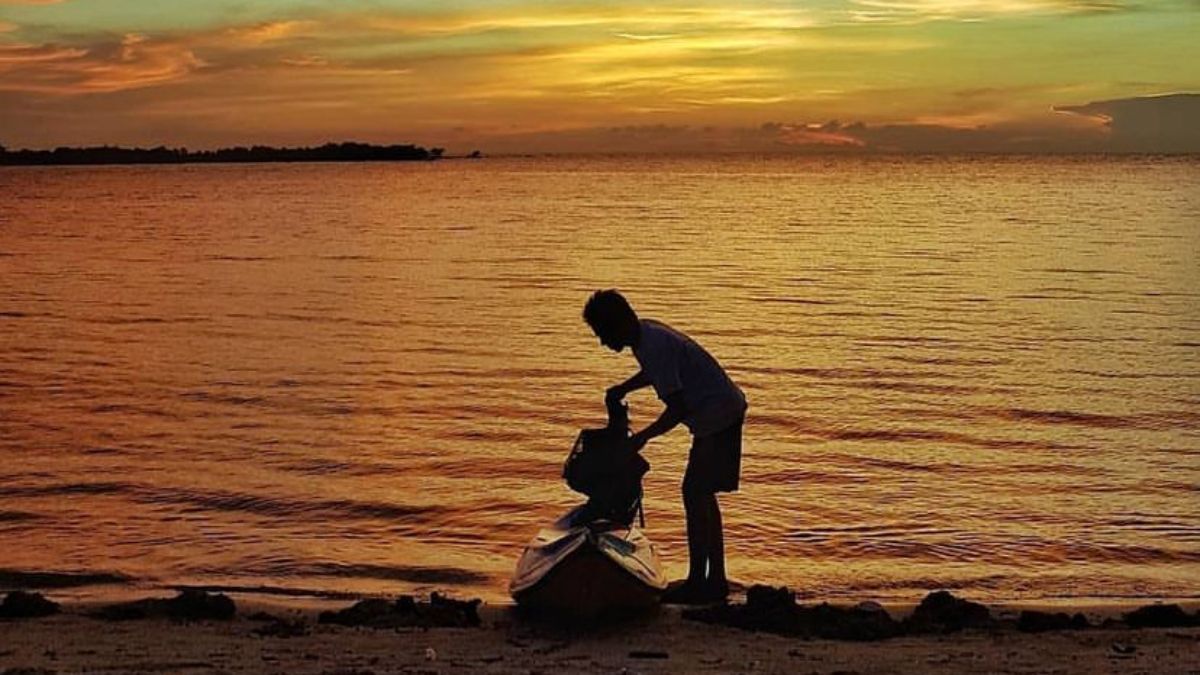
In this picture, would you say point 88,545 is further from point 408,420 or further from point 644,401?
point 644,401

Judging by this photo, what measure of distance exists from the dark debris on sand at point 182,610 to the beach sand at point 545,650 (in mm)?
124

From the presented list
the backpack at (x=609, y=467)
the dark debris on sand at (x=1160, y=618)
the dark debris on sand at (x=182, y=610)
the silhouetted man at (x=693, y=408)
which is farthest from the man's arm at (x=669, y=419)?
the dark debris on sand at (x=1160, y=618)

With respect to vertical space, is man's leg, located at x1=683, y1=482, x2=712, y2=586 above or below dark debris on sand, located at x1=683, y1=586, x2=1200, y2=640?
above

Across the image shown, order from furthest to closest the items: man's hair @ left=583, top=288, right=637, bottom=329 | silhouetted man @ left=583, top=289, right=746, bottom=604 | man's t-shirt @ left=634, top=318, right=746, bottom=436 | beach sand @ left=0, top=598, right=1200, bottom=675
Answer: man's t-shirt @ left=634, top=318, right=746, bottom=436 < silhouetted man @ left=583, top=289, right=746, bottom=604 < man's hair @ left=583, top=288, right=637, bottom=329 < beach sand @ left=0, top=598, right=1200, bottom=675

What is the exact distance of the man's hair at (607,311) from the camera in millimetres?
9156

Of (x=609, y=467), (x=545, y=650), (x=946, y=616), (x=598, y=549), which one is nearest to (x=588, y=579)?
(x=598, y=549)

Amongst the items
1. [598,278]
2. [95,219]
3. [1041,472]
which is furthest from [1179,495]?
[95,219]

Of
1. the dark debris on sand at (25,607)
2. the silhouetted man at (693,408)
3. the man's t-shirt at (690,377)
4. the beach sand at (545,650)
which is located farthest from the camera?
the dark debris on sand at (25,607)

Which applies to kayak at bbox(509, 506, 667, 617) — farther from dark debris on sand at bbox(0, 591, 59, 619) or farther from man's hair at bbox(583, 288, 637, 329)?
dark debris on sand at bbox(0, 591, 59, 619)

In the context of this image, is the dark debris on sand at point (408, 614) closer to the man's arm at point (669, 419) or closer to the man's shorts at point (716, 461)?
the man's arm at point (669, 419)

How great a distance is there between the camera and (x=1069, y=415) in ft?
62.3

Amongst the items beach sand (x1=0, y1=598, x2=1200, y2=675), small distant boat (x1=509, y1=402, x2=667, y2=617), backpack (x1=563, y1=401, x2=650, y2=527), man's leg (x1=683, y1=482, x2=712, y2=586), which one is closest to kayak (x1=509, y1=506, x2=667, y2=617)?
small distant boat (x1=509, y1=402, x2=667, y2=617)

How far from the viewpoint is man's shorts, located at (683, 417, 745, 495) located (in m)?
9.78

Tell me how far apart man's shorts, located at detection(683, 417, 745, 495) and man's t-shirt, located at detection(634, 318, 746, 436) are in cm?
8
